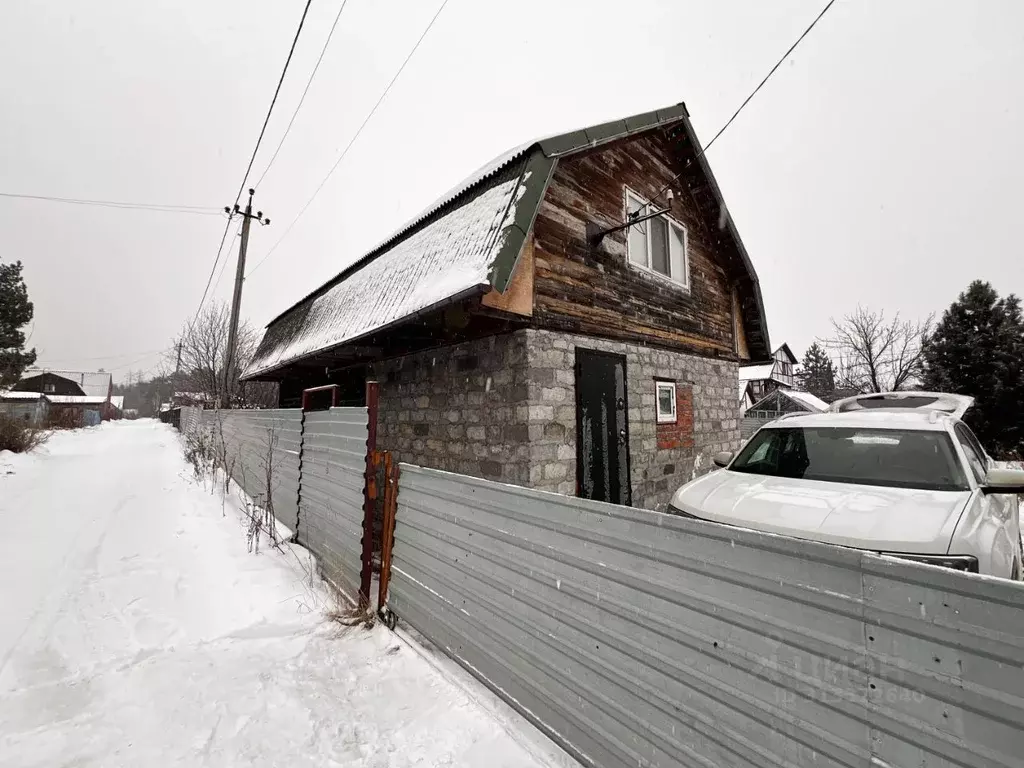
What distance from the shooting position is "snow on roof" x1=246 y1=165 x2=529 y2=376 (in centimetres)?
427

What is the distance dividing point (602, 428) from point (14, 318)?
3996 cm

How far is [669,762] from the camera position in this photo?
1.70 metres

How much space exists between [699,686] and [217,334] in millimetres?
23863

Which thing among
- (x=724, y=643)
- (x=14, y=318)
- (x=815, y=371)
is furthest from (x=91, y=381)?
(x=815, y=371)

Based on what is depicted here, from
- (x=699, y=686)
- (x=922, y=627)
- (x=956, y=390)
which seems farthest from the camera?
(x=956, y=390)

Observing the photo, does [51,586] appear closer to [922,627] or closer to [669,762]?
[669,762]

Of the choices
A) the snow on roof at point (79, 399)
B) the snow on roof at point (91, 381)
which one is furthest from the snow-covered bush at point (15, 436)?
the snow on roof at point (91, 381)

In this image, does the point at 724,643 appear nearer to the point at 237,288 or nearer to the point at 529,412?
the point at 529,412

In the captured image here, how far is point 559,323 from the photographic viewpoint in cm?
514

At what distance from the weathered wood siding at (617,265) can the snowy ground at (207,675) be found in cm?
363

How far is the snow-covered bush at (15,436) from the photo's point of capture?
43.8 feet

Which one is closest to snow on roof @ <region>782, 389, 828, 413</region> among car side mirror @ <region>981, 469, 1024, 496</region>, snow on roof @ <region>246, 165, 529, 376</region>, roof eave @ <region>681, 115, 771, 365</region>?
roof eave @ <region>681, 115, 771, 365</region>

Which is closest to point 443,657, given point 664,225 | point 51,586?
point 51,586

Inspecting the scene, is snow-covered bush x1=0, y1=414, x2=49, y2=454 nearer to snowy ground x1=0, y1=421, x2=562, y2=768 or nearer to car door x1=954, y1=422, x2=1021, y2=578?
snowy ground x1=0, y1=421, x2=562, y2=768
